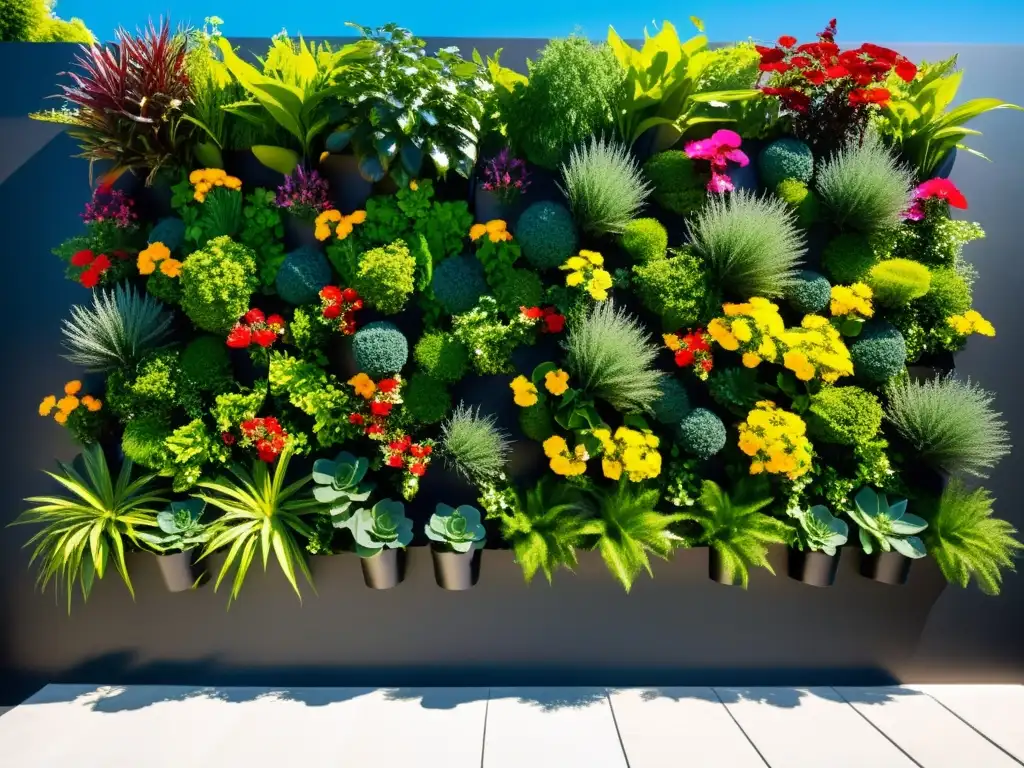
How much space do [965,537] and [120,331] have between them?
403 centimetres

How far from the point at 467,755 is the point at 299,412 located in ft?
5.44

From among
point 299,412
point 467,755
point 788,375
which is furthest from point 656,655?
point 299,412

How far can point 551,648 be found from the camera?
106 inches

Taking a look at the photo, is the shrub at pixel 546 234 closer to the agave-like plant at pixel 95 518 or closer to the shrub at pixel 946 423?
the shrub at pixel 946 423

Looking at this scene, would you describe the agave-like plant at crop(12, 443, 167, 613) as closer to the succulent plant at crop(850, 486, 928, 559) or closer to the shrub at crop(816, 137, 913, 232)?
the succulent plant at crop(850, 486, 928, 559)

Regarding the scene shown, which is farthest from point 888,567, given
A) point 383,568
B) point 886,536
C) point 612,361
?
point 383,568

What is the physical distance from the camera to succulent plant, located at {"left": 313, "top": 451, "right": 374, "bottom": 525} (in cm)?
244

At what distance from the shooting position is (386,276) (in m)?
2.42

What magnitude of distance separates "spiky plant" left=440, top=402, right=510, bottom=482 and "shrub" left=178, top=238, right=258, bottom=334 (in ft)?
3.60

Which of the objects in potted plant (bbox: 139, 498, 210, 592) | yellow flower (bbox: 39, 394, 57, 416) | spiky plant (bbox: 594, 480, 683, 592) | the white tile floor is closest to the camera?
the white tile floor

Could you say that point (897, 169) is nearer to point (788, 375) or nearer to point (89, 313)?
point (788, 375)

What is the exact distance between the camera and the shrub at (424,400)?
253 cm

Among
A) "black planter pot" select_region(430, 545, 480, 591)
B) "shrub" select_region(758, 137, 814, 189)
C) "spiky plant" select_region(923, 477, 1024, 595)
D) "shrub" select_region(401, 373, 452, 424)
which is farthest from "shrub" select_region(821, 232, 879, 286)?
"black planter pot" select_region(430, 545, 480, 591)

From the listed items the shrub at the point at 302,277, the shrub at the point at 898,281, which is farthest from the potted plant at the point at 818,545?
the shrub at the point at 302,277
